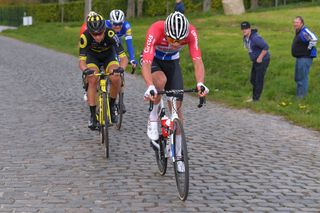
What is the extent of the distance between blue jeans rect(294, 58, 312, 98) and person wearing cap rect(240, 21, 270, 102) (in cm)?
78

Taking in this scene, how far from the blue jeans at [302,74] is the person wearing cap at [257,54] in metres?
0.78

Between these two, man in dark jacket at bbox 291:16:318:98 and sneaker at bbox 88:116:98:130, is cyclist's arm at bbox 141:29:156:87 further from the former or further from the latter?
man in dark jacket at bbox 291:16:318:98

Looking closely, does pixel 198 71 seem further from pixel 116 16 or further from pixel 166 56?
pixel 116 16

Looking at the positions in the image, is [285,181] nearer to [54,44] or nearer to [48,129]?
[48,129]

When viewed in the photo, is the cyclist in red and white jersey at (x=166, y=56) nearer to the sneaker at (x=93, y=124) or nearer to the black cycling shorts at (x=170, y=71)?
the black cycling shorts at (x=170, y=71)

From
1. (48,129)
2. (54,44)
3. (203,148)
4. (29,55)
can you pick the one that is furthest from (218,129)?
(54,44)

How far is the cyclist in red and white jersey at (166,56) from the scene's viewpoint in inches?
295

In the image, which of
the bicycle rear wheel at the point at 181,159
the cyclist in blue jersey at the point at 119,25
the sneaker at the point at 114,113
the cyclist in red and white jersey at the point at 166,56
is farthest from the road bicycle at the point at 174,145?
the cyclist in blue jersey at the point at 119,25

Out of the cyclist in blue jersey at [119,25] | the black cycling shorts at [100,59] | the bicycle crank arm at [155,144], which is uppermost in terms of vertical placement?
the cyclist in blue jersey at [119,25]

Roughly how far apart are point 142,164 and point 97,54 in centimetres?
232

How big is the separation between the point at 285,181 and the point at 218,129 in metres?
3.93

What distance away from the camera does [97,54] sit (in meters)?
10.5

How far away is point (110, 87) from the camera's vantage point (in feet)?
35.4

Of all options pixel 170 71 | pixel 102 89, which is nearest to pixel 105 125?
pixel 102 89
